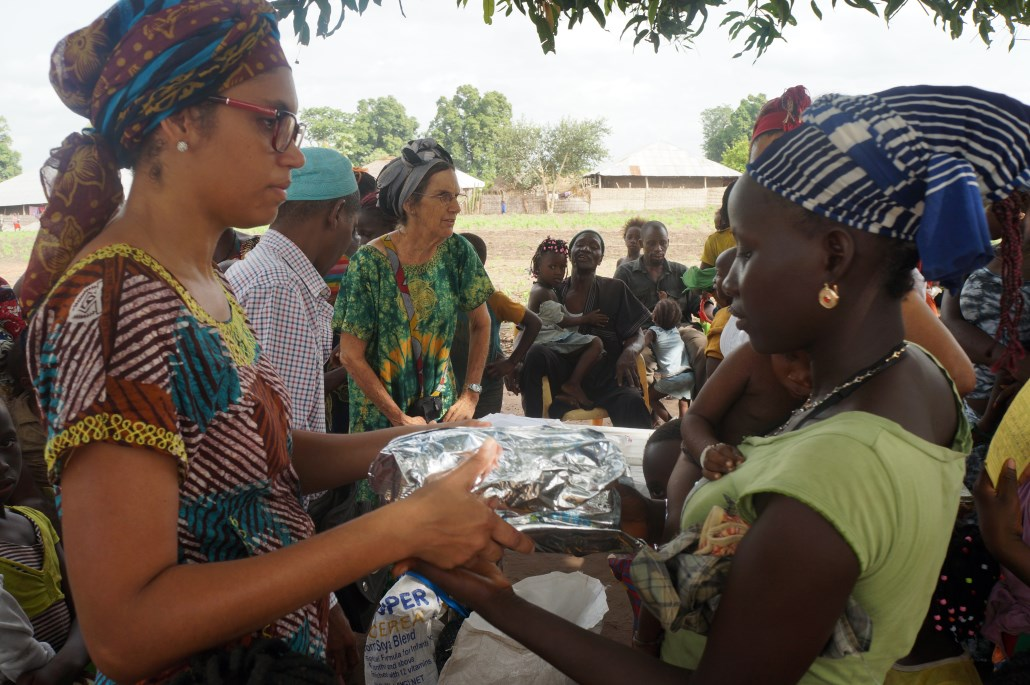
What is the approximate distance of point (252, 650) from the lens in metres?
1.20

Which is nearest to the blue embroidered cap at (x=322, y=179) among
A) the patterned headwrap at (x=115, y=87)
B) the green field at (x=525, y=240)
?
the patterned headwrap at (x=115, y=87)

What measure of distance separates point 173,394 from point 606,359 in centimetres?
540

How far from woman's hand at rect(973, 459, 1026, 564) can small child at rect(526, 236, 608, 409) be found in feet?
14.1

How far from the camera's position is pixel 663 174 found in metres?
44.6

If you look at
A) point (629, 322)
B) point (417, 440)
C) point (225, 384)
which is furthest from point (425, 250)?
point (629, 322)

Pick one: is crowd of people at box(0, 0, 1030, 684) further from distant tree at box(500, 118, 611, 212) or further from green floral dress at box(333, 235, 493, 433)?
distant tree at box(500, 118, 611, 212)

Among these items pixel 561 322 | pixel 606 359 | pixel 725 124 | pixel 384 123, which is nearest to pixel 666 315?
pixel 606 359

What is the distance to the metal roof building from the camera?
44062mm

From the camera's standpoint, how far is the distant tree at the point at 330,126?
6544cm

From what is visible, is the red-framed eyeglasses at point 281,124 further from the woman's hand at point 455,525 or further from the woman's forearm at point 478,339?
the woman's forearm at point 478,339

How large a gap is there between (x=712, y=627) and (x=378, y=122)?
87.6 metres

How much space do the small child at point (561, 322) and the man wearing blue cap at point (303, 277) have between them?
10.7 ft

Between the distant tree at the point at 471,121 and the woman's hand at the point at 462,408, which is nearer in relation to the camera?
the woman's hand at the point at 462,408

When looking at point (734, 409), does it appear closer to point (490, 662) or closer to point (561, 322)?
point (490, 662)
